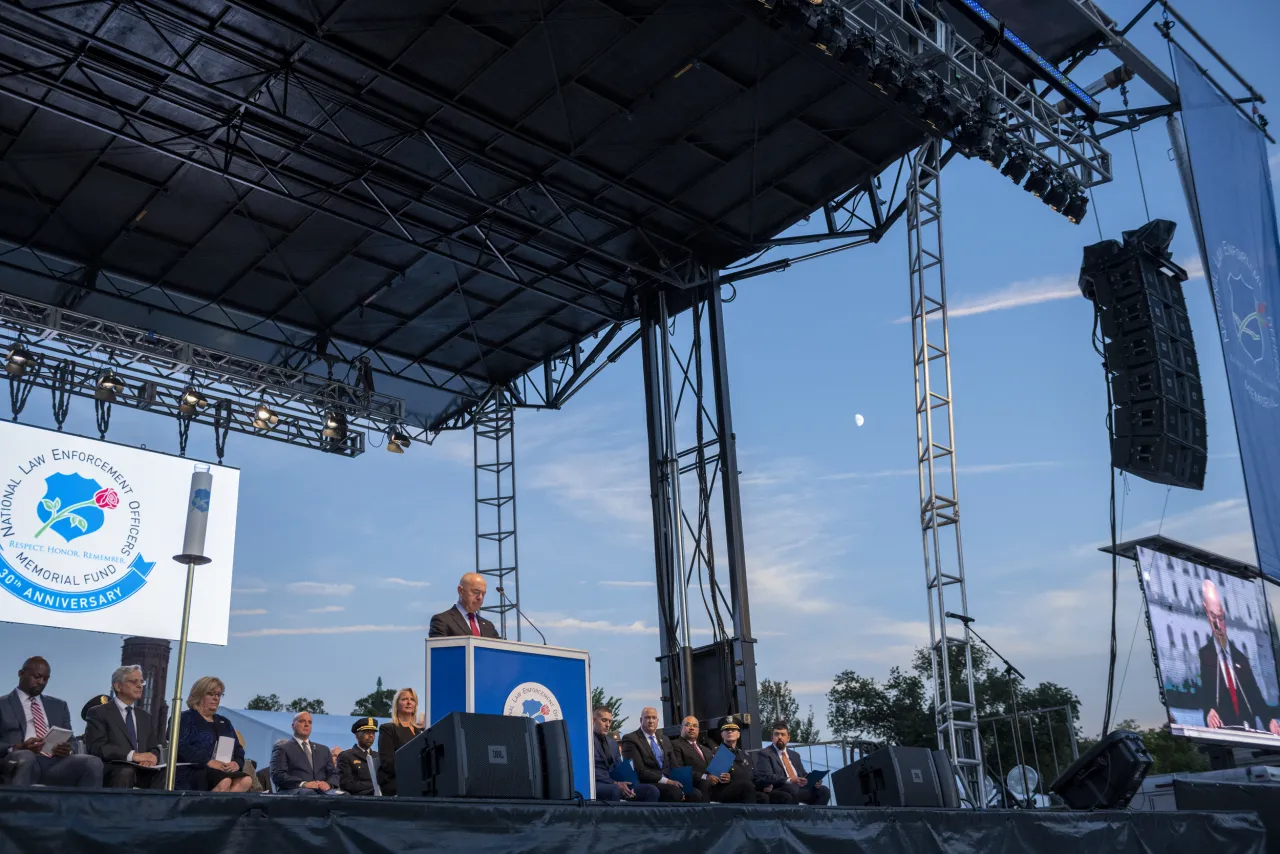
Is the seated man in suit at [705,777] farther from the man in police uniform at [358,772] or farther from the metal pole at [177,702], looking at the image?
the metal pole at [177,702]

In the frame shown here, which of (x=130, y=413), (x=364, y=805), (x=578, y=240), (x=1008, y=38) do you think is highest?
(x=130, y=413)

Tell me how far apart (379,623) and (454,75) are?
14915 mm

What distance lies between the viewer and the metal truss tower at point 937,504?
912 centimetres

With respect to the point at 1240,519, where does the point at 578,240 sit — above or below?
above

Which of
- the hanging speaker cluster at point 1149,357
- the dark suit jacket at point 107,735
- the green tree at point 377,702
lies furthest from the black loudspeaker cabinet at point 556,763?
the green tree at point 377,702

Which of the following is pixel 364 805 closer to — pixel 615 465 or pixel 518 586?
pixel 518 586

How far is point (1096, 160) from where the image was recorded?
1063cm

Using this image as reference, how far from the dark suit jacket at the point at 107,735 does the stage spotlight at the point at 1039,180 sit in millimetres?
8455

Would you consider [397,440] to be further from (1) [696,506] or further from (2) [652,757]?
(2) [652,757]

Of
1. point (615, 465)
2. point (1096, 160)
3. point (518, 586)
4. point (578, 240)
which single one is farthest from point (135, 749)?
point (615, 465)

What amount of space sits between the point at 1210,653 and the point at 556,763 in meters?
14.3

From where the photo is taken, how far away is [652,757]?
769 cm

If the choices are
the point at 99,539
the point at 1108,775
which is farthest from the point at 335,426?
the point at 1108,775

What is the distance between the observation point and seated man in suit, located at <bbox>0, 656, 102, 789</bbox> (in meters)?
5.40
